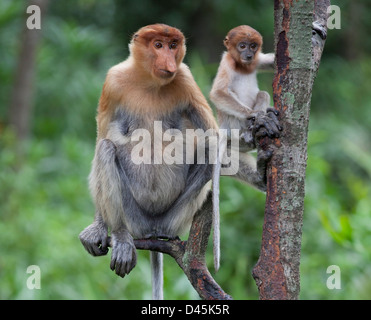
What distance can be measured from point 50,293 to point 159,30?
2618 millimetres

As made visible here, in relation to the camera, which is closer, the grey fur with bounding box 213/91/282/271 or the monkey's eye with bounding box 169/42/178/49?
the grey fur with bounding box 213/91/282/271

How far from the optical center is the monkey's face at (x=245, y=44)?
2.57 meters

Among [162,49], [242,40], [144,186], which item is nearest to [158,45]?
[162,49]

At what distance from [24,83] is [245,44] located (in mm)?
4517

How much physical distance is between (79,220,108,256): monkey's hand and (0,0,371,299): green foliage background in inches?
42.9

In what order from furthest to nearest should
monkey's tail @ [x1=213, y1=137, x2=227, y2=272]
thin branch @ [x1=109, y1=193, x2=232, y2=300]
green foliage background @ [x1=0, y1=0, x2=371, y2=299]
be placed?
green foliage background @ [x1=0, y1=0, x2=371, y2=299], thin branch @ [x1=109, y1=193, x2=232, y2=300], monkey's tail @ [x1=213, y1=137, x2=227, y2=272]

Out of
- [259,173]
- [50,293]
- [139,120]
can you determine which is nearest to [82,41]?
[50,293]

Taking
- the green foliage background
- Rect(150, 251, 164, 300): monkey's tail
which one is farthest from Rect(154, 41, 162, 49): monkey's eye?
Rect(150, 251, 164, 300): monkey's tail

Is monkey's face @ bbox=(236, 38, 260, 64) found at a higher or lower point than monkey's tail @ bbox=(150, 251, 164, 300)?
higher

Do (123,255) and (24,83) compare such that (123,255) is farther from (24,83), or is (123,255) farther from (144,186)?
(24,83)

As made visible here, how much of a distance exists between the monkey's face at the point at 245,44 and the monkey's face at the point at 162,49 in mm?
299

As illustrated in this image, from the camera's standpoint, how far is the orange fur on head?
2566 millimetres

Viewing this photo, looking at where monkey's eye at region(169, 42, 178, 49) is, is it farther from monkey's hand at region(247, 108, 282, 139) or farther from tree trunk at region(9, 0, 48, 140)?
tree trunk at region(9, 0, 48, 140)

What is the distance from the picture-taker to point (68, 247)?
4887 millimetres
